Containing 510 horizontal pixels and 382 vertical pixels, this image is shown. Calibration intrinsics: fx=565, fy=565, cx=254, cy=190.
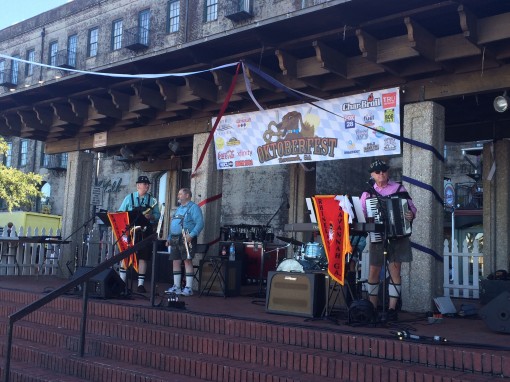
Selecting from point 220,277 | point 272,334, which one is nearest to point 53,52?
point 220,277

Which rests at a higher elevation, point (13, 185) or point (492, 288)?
point (13, 185)

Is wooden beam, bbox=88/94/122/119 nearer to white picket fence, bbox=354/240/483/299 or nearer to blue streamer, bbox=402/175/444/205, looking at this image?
white picket fence, bbox=354/240/483/299

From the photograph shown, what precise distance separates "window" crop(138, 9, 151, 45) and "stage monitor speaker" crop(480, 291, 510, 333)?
77.0 ft

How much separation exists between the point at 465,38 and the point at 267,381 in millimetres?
4946

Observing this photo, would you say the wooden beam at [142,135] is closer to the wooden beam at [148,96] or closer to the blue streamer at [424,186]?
the wooden beam at [148,96]

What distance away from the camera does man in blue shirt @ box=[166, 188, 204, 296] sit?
8.76m

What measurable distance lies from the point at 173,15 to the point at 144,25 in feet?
6.00

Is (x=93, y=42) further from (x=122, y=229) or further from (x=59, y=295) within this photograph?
(x=59, y=295)

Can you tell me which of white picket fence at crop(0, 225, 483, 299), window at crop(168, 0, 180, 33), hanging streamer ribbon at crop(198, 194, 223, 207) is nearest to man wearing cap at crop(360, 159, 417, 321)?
hanging streamer ribbon at crop(198, 194, 223, 207)

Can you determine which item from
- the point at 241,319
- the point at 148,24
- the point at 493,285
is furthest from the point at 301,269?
the point at 148,24

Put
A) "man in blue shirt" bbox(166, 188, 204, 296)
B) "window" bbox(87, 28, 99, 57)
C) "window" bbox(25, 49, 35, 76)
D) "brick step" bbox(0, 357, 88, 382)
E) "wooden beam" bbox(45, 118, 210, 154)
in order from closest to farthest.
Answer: "brick step" bbox(0, 357, 88, 382), "man in blue shirt" bbox(166, 188, 204, 296), "wooden beam" bbox(45, 118, 210, 154), "window" bbox(87, 28, 99, 57), "window" bbox(25, 49, 35, 76)

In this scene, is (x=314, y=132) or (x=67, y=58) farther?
(x=67, y=58)

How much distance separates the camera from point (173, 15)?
25.8 m

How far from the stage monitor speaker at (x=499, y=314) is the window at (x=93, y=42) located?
88.8 feet
